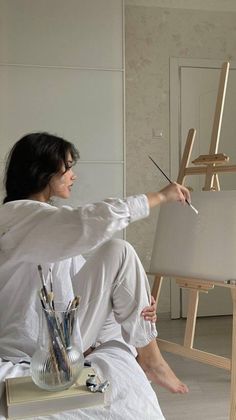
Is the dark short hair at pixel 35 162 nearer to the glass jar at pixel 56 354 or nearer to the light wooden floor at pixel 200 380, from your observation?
the glass jar at pixel 56 354

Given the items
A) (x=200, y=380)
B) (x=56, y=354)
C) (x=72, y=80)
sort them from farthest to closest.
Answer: (x=72, y=80)
(x=200, y=380)
(x=56, y=354)

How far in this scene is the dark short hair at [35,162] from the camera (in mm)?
1421

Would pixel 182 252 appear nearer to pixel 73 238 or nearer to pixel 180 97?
pixel 73 238

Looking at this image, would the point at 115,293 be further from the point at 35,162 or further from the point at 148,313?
the point at 35,162

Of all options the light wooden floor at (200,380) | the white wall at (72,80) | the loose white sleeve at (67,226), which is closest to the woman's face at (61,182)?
the loose white sleeve at (67,226)

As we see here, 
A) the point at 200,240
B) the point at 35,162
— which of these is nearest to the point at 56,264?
the point at 35,162

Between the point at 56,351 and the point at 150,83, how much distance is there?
257 cm

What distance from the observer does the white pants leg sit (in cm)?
140

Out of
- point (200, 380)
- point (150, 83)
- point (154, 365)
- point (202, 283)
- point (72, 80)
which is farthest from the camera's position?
point (150, 83)

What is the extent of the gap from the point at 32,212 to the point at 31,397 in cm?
45

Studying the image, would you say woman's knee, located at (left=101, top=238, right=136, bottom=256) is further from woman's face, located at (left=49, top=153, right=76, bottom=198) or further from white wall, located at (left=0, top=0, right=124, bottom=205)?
white wall, located at (left=0, top=0, right=124, bottom=205)

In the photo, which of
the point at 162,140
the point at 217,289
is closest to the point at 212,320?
the point at 217,289

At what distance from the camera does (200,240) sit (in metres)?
1.89

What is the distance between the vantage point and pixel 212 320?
339cm
